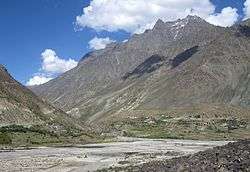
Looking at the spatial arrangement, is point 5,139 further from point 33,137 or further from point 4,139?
point 33,137

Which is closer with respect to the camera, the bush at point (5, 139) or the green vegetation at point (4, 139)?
the green vegetation at point (4, 139)

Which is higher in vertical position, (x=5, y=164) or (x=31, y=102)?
(x=31, y=102)

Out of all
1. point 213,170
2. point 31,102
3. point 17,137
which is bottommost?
point 213,170

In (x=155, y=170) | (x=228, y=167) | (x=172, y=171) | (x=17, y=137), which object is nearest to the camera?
(x=228, y=167)

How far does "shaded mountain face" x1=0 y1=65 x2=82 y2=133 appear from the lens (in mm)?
132750

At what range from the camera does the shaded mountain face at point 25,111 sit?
13275cm

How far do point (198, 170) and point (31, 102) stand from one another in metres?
123

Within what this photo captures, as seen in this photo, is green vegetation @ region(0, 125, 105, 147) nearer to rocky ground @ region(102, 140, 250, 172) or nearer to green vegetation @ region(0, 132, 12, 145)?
green vegetation @ region(0, 132, 12, 145)

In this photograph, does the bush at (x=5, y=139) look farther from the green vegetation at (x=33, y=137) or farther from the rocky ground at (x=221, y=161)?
the rocky ground at (x=221, y=161)

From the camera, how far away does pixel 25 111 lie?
5527 inches

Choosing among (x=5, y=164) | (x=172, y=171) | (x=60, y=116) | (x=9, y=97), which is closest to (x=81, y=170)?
(x=5, y=164)

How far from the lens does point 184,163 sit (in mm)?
36688

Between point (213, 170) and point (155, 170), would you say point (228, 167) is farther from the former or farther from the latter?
point (155, 170)

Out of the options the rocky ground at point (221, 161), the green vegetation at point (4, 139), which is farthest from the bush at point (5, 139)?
the rocky ground at point (221, 161)
